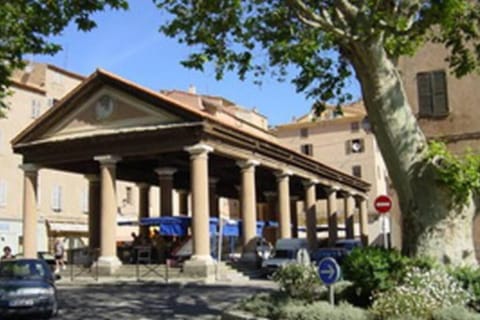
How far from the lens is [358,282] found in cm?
1151

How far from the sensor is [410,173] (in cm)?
1192

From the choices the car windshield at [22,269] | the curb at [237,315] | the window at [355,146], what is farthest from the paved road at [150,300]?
the window at [355,146]

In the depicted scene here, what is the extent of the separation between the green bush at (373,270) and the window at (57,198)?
36916 millimetres

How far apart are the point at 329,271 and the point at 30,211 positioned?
22656 mm

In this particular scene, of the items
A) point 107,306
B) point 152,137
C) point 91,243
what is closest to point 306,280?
point 107,306

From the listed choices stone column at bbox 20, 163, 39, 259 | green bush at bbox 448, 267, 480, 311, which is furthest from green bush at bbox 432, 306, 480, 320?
stone column at bbox 20, 163, 39, 259

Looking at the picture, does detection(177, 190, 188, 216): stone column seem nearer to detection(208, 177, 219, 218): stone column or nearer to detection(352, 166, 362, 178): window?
detection(208, 177, 219, 218): stone column

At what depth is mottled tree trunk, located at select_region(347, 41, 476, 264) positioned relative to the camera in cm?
1153

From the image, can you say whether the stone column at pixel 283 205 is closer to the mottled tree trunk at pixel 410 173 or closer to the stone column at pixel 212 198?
the stone column at pixel 212 198

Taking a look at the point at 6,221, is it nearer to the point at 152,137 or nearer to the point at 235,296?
the point at 152,137

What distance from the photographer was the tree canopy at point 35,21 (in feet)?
40.1

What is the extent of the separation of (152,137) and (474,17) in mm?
16621

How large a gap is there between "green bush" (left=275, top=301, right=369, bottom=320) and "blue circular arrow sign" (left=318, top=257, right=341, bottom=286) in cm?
43

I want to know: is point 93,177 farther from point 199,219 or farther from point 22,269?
point 22,269
